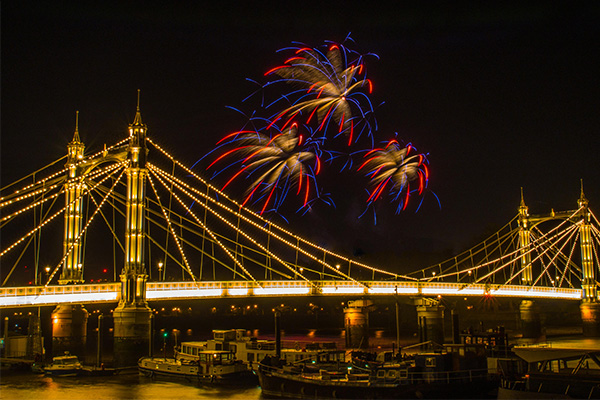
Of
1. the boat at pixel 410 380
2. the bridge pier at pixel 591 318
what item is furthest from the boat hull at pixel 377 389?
the bridge pier at pixel 591 318

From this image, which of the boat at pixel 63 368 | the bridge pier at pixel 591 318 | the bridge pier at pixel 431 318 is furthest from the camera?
the bridge pier at pixel 591 318

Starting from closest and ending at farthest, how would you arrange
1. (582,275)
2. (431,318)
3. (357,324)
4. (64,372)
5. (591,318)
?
(64,372)
(357,324)
(431,318)
(591,318)
(582,275)

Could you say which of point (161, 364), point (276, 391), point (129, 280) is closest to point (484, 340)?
point (276, 391)

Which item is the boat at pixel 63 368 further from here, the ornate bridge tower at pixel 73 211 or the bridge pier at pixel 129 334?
the ornate bridge tower at pixel 73 211

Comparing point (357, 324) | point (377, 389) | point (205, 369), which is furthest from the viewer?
point (357, 324)

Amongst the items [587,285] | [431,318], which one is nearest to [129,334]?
[431,318]

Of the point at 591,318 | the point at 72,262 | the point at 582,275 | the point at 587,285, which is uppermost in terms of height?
the point at 72,262

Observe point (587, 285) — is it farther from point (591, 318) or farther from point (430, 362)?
point (430, 362)
